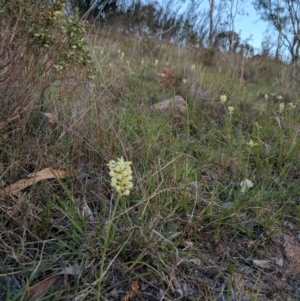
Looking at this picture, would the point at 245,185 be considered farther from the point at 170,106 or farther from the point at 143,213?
the point at 170,106

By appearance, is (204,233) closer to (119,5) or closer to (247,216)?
(247,216)

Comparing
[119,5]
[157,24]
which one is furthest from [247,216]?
[119,5]

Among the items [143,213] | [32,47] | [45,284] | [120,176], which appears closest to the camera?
[120,176]

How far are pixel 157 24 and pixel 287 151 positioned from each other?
320 inches

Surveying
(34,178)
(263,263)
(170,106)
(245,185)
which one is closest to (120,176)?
(34,178)

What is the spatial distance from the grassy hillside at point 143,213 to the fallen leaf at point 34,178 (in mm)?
21

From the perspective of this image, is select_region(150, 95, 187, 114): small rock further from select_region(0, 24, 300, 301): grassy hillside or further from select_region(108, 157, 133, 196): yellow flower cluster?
select_region(108, 157, 133, 196): yellow flower cluster

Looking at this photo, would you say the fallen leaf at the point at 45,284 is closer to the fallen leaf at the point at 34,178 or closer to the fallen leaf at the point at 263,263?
the fallen leaf at the point at 34,178

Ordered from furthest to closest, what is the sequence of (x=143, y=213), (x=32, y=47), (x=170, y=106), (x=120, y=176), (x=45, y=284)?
(x=170, y=106), (x=32, y=47), (x=143, y=213), (x=45, y=284), (x=120, y=176)

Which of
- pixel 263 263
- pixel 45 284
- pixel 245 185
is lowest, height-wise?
pixel 45 284

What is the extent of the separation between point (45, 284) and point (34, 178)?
0.46 m

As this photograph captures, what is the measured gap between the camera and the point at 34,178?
4.45ft

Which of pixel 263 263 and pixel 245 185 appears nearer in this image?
pixel 263 263

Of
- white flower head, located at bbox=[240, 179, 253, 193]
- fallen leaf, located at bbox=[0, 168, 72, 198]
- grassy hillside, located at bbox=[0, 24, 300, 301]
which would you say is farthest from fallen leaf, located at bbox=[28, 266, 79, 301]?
white flower head, located at bbox=[240, 179, 253, 193]
